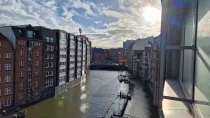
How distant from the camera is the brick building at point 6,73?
2181cm

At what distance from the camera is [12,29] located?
78.0ft

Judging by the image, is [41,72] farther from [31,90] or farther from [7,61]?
[7,61]

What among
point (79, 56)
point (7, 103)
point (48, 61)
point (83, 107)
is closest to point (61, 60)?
point (48, 61)

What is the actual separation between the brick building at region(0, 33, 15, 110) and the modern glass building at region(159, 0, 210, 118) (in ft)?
74.6

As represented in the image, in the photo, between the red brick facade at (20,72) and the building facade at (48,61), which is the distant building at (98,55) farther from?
the red brick facade at (20,72)

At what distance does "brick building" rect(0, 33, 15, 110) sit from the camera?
859 inches

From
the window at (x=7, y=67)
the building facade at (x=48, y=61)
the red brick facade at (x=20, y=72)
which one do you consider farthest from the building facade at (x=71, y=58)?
the window at (x=7, y=67)

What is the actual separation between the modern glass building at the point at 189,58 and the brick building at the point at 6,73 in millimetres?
22725

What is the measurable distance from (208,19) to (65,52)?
3698 centimetres

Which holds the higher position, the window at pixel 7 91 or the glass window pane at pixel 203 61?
the glass window pane at pixel 203 61

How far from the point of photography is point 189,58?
7.51 feet

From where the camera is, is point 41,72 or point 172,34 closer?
point 172,34

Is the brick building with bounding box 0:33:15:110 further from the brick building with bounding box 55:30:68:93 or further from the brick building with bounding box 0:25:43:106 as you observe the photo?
the brick building with bounding box 55:30:68:93

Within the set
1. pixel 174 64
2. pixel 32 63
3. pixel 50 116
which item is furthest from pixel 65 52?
pixel 174 64
